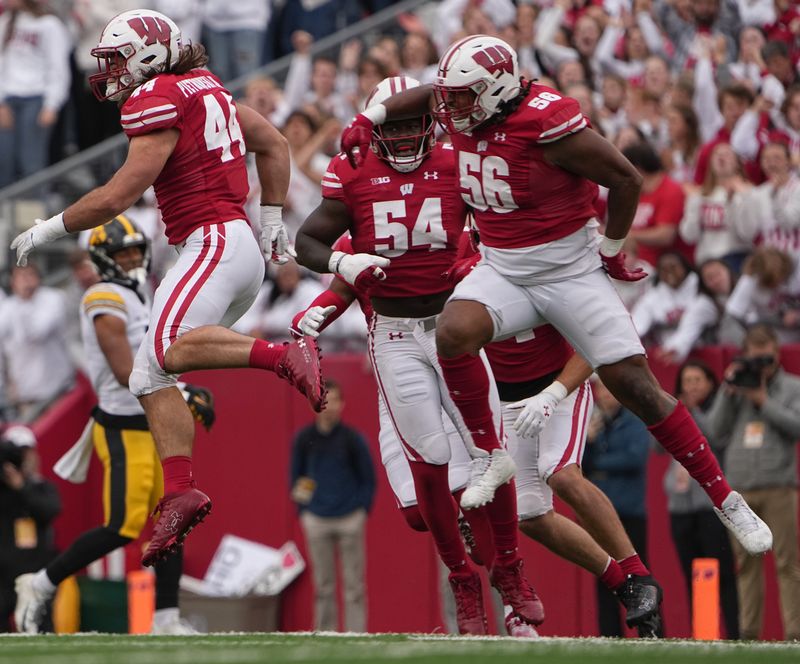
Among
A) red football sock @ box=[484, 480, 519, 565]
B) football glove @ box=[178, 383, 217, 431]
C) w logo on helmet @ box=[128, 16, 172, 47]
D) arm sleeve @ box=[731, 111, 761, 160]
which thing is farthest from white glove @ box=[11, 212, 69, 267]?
arm sleeve @ box=[731, 111, 761, 160]

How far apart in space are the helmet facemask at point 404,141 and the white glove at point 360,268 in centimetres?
59

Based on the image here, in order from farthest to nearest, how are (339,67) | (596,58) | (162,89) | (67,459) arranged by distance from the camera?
(339,67) → (596,58) → (67,459) → (162,89)

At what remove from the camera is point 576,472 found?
8812 millimetres

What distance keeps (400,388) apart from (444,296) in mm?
503

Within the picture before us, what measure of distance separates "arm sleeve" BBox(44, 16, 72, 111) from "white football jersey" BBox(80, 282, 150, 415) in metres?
5.95

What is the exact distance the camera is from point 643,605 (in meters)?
8.41

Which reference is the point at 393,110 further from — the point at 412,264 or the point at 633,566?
the point at 633,566

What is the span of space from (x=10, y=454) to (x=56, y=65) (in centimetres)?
439

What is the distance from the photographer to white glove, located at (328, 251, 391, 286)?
8164 mm

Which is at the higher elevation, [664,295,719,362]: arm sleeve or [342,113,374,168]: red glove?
[342,113,374,168]: red glove

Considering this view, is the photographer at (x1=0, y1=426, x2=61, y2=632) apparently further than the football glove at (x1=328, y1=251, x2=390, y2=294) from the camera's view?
Yes

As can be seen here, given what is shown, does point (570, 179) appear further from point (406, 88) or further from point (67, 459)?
point (67, 459)

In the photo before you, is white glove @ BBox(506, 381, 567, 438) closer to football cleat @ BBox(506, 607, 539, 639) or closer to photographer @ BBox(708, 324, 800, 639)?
football cleat @ BBox(506, 607, 539, 639)

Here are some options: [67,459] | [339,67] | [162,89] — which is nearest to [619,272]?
[162,89]
